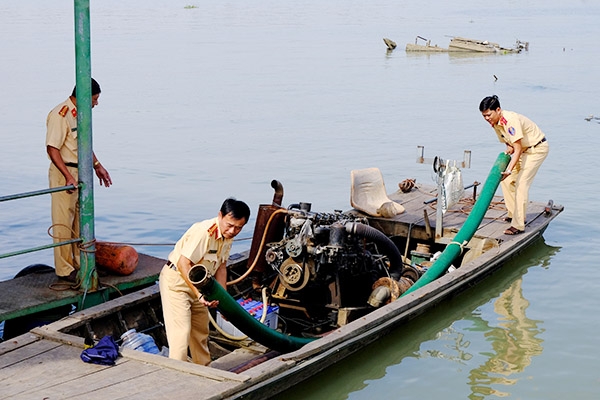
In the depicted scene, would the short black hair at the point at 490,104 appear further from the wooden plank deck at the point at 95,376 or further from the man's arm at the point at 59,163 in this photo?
the wooden plank deck at the point at 95,376

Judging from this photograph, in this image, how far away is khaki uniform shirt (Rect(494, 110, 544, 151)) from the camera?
35.2 feet

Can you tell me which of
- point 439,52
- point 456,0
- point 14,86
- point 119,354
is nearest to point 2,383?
point 119,354

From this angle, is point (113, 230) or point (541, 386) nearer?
point (541, 386)

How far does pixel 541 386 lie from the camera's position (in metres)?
8.20

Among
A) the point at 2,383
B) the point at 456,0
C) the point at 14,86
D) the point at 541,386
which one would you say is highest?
the point at 456,0

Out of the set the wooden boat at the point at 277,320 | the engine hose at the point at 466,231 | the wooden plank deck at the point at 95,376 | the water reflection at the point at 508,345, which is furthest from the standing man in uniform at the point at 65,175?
the water reflection at the point at 508,345

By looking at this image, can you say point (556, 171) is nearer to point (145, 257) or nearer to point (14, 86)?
point (145, 257)

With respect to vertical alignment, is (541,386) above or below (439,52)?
below

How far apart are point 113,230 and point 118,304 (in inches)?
254

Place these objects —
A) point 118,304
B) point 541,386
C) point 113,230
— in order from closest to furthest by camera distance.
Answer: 1. point 118,304
2. point 541,386
3. point 113,230

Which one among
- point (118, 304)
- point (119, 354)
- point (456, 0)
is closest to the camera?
point (119, 354)

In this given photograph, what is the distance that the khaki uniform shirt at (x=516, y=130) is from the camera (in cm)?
1074

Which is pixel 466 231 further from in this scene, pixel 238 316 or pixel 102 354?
pixel 102 354

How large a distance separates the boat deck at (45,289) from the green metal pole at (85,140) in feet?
0.64
